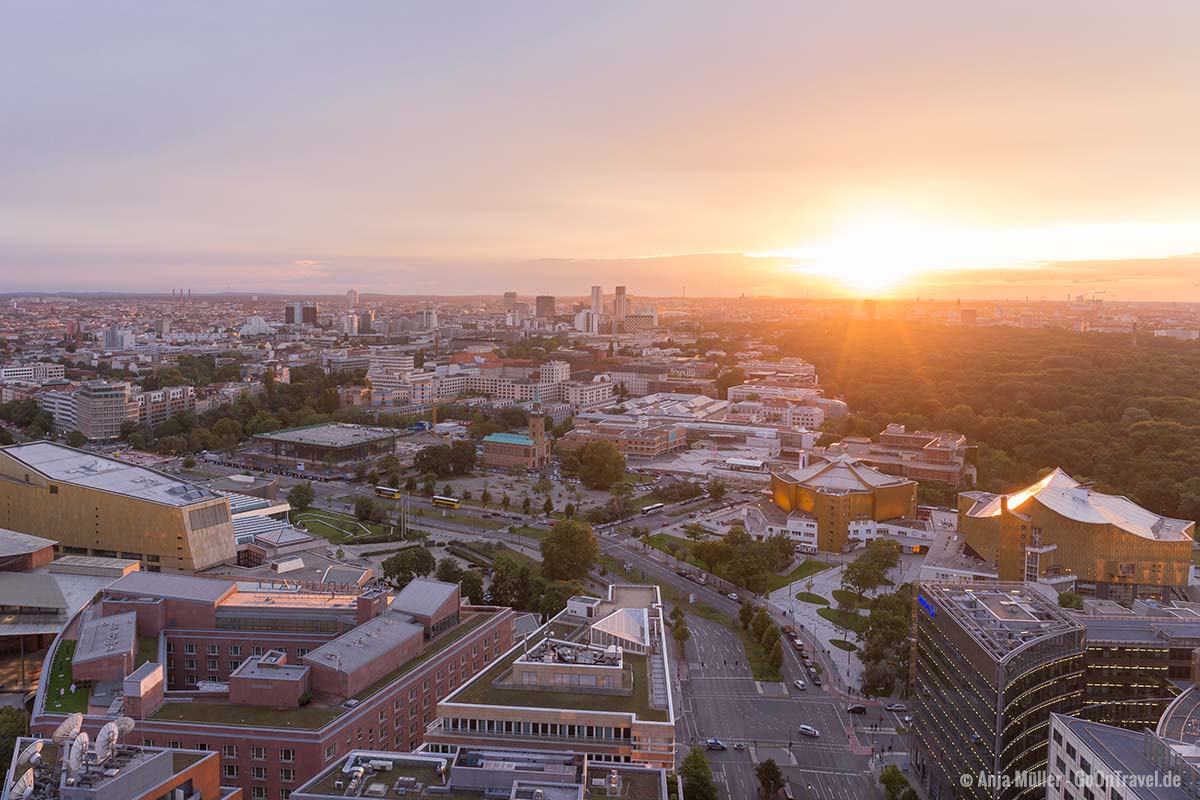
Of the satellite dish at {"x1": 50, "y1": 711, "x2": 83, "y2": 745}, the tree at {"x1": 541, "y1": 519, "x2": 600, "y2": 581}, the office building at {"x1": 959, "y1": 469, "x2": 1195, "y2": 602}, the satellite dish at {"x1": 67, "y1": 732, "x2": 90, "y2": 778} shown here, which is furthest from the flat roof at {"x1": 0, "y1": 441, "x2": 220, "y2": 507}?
the office building at {"x1": 959, "y1": 469, "x2": 1195, "y2": 602}

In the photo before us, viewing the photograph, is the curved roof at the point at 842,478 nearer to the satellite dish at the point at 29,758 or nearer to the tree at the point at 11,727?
the tree at the point at 11,727

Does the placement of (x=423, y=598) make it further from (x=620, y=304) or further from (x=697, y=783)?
(x=620, y=304)

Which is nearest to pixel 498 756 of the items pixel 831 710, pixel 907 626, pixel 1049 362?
pixel 831 710

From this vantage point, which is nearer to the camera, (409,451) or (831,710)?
(831,710)

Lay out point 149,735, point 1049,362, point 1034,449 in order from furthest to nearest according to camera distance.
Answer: point 1049,362 → point 1034,449 → point 149,735

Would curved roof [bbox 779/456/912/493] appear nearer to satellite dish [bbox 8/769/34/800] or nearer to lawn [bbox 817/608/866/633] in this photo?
lawn [bbox 817/608/866/633]

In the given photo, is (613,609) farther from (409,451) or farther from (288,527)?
(409,451)

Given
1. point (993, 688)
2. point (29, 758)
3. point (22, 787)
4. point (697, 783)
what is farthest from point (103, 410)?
point (993, 688)
